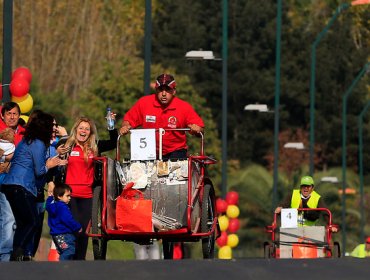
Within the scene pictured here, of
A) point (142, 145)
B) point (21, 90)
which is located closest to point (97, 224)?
point (142, 145)

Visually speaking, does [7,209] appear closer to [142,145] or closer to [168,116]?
[142,145]

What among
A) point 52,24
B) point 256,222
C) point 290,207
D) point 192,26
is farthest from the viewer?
point 192,26

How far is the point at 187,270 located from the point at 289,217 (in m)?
11.0

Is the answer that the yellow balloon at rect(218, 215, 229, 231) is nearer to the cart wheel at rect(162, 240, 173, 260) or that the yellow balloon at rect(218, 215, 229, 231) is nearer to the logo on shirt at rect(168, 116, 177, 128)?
the cart wheel at rect(162, 240, 173, 260)

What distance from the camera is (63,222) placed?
677 inches

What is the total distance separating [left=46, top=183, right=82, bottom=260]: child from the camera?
1714cm

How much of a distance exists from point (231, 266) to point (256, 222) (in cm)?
5094

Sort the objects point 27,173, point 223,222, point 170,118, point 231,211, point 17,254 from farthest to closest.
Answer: point 231,211
point 223,222
point 170,118
point 27,173
point 17,254

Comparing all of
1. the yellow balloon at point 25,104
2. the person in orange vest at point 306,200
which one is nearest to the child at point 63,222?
the person in orange vest at point 306,200

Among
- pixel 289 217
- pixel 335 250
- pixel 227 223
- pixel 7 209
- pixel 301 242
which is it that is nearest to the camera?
pixel 7 209

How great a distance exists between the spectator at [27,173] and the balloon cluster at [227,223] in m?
24.9

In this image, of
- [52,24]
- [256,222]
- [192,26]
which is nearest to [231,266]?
[256,222]

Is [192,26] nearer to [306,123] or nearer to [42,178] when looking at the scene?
[306,123]

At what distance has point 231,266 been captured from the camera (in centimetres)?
1164
